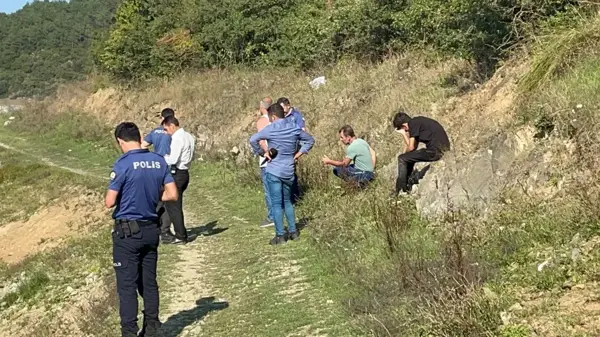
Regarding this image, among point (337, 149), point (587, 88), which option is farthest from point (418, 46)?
point (587, 88)

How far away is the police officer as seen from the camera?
6.25m

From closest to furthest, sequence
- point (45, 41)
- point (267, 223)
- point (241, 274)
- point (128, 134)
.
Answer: point (128, 134) < point (241, 274) < point (267, 223) < point (45, 41)

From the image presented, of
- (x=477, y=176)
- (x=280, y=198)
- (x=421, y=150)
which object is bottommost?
(x=280, y=198)

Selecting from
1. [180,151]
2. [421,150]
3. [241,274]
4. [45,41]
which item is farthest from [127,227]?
[45,41]

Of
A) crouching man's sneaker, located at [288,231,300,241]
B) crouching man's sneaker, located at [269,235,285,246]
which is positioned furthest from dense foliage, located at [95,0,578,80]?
crouching man's sneaker, located at [269,235,285,246]

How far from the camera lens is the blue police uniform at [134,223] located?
20.5ft

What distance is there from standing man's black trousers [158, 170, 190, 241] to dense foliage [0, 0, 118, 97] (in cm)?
7371

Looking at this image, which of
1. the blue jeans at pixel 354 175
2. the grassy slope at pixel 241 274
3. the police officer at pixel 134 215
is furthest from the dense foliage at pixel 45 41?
the police officer at pixel 134 215

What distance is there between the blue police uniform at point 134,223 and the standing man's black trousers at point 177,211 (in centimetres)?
366

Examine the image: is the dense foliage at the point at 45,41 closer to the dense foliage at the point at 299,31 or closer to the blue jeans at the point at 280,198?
the dense foliage at the point at 299,31

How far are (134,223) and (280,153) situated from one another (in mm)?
3645

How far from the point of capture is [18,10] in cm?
12462

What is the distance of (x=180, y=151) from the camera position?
10.4m

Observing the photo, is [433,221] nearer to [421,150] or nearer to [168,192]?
[421,150]
